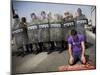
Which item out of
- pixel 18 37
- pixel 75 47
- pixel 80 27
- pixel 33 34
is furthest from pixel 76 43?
pixel 18 37

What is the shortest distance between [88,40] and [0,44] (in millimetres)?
900

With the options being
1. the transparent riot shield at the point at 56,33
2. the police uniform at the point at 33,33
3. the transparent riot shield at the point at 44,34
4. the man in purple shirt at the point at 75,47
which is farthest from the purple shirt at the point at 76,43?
the police uniform at the point at 33,33

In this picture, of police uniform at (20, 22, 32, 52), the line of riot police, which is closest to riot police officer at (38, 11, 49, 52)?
the line of riot police

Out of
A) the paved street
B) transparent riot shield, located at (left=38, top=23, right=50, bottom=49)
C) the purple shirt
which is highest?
transparent riot shield, located at (left=38, top=23, right=50, bottom=49)

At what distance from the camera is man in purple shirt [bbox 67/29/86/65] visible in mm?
1870

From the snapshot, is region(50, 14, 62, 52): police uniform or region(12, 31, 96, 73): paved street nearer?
region(12, 31, 96, 73): paved street

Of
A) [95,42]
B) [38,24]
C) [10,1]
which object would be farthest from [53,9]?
[95,42]

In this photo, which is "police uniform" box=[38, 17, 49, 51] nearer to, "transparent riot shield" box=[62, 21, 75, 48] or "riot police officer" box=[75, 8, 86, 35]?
"transparent riot shield" box=[62, 21, 75, 48]

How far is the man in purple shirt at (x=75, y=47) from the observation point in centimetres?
187

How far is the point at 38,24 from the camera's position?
1.78 m

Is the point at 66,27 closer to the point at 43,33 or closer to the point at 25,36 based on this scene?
the point at 43,33

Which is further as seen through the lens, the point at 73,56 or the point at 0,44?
the point at 73,56

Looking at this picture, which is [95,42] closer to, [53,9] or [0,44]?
[53,9]

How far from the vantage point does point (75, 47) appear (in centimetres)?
189
